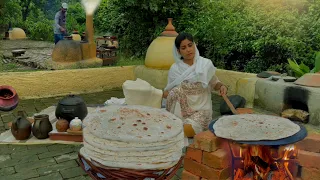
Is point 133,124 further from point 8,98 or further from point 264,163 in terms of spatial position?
point 8,98

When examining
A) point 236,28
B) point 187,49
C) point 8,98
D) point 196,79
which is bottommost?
point 8,98

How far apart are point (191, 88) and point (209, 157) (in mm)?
1804

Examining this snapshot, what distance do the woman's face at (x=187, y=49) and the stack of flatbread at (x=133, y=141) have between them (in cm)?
247

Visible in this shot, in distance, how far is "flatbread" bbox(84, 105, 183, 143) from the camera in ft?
4.66

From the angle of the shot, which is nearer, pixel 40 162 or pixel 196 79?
pixel 40 162

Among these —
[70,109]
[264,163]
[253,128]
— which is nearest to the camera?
[253,128]

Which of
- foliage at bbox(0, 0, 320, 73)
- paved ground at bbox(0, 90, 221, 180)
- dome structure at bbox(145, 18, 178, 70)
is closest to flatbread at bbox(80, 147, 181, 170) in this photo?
paved ground at bbox(0, 90, 221, 180)

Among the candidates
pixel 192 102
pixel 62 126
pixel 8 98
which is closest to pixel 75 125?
pixel 62 126

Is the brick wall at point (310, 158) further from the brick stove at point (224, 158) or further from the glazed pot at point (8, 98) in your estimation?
the glazed pot at point (8, 98)

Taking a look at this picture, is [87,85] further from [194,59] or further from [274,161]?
[274,161]

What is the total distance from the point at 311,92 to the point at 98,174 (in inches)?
138

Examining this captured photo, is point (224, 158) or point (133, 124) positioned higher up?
point (133, 124)

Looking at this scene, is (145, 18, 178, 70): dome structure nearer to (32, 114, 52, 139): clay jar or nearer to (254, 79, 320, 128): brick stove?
(254, 79, 320, 128): brick stove

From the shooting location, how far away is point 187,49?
4020 millimetres
